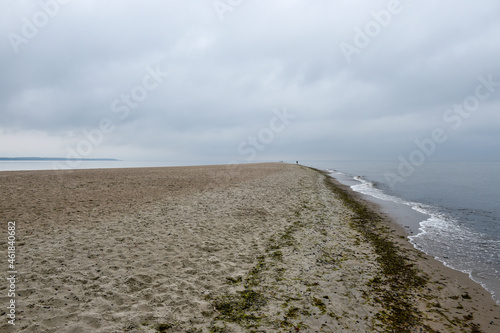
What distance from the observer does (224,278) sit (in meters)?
7.24

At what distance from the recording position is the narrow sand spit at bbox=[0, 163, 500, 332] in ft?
17.9

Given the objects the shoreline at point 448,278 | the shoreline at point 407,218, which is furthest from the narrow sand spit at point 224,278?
the shoreline at point 407,218

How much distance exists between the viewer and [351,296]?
21.6ft

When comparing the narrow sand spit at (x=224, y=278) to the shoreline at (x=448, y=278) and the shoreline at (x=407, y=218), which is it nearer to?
the shoreline at (x=448, y=278)

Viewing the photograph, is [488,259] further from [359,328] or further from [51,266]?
[51,266]

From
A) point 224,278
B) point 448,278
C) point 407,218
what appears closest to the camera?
point 224,278

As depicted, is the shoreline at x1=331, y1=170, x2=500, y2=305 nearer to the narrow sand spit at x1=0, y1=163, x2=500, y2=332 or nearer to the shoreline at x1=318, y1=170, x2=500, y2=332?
the shoreline at x1=318, y1=170, x2=500, y2=332

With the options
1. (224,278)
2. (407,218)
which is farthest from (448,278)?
(407,218)

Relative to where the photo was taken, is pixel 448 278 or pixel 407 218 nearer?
pixel 448 278

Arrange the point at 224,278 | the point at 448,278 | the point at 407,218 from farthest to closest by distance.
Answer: the point at 407,218, the point at 448,278, the point at 224,278

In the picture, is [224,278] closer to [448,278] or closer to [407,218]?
[448,278]

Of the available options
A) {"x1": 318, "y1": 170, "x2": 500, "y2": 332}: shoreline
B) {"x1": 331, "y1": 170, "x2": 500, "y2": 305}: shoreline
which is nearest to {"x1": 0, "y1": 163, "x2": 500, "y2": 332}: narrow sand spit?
{"x1": 318, "y1": 170, "x2": 500, "y2": 332}: shoreline

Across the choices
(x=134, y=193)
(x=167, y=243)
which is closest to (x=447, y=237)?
(x=167, y=243)

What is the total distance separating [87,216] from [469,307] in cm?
1584
